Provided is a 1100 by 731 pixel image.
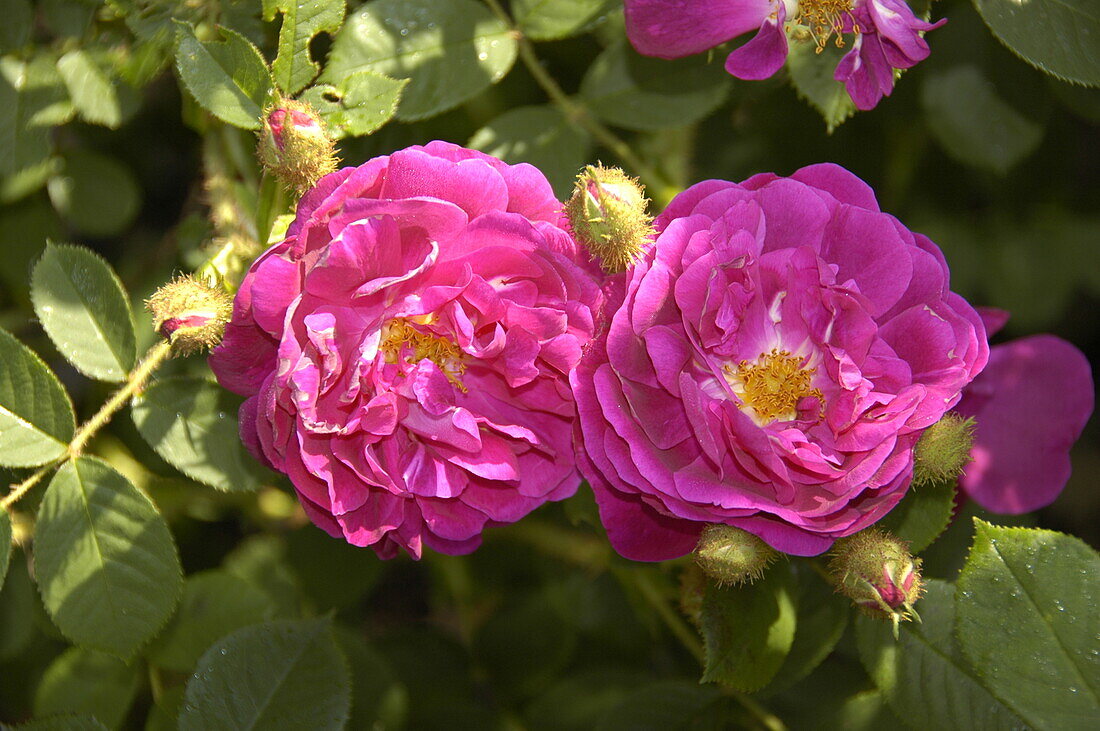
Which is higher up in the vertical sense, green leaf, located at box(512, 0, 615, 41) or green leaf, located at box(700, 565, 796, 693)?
green leaf, located at box(512, 0, 615, 41)

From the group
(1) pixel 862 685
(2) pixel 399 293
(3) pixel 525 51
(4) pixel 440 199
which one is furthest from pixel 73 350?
(1) pixel 862 685

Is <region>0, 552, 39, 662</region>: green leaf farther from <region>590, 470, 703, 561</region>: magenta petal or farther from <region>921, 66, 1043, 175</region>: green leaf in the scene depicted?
<region>921, 66, 1043, 175</region>: green leaf

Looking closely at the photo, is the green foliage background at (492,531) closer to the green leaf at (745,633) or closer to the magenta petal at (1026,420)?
the green leaf at (745,633)

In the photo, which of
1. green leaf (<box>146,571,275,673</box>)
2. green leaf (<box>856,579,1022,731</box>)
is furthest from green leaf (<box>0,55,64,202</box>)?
green leaf (<box>856,579,1022,731</box>)

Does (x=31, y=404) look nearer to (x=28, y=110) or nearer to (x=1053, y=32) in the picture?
(x=28, y=110)

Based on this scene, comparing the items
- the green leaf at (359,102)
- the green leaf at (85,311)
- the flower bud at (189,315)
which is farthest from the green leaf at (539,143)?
the green leaf at (85,311)

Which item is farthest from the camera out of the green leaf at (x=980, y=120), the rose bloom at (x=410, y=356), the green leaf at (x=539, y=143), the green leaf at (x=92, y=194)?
the green leaf at (x=92, y=194)
